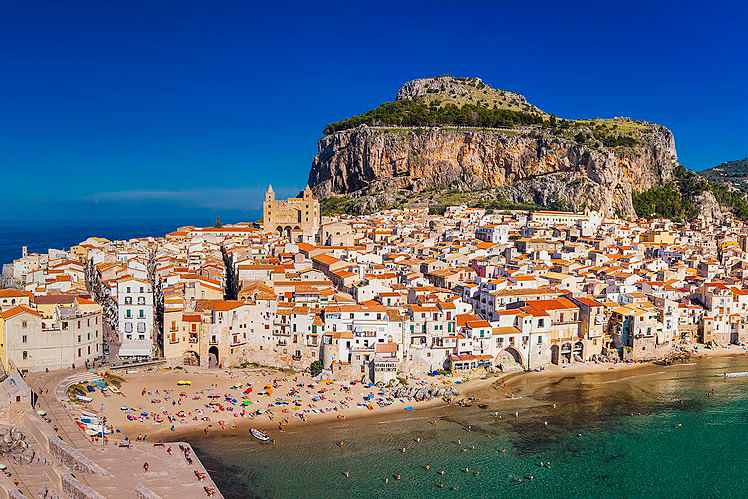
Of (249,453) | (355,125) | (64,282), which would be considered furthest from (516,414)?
(355,125)

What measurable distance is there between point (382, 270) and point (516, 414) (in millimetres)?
20635

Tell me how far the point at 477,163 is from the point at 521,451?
316 ft

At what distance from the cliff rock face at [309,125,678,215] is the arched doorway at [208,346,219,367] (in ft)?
249

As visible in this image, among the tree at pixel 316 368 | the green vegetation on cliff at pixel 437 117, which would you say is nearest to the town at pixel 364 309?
the tree at pixel 316 368

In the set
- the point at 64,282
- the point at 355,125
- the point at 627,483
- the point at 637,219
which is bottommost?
the point at 627,483

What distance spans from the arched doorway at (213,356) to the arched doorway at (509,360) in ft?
58.4

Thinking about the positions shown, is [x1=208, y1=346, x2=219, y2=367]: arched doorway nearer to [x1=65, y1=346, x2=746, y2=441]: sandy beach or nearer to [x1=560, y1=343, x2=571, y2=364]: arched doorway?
[x1=65, y1=346, x2=746, y2=441]: sandy beach

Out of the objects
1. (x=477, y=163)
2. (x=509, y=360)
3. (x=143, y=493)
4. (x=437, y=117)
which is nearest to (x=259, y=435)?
(x=143, y=493)

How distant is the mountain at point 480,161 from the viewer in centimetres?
11362

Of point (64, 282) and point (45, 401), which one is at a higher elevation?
point (64, 282)

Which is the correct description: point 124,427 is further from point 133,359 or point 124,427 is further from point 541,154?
point 541,154

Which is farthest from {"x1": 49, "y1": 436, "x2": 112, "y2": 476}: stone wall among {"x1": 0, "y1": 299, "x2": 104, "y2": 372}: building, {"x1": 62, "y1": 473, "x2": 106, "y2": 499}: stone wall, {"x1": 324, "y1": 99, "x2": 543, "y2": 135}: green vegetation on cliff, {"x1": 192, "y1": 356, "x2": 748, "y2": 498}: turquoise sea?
{"x1": 324, "y1": 99, "x2": 543, "y2": 135}: green vegetation on cliff

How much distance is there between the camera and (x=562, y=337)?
4347cm

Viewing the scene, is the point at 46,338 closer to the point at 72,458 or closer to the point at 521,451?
the point at 72,458
